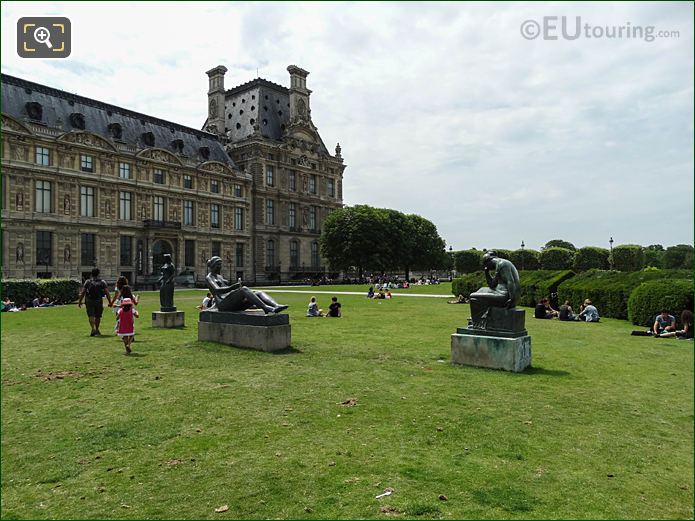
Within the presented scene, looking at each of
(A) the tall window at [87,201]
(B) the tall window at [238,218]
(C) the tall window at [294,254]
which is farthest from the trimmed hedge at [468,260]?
(A) the tall window at [87,201]

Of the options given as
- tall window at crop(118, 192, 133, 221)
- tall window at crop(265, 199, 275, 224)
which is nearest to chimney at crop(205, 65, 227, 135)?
tall window at crop(265, 199, 275, 224)

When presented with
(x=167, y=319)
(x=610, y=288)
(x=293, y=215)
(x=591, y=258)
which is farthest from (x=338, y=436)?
(x=591, y=258)

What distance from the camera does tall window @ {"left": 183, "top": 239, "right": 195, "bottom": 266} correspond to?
208 ft

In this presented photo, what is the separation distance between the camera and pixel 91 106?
55750 millimetres

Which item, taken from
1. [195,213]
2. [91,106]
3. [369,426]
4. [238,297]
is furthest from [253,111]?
[369,426]

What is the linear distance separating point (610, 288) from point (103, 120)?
53795mm

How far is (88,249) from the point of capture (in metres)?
53.0

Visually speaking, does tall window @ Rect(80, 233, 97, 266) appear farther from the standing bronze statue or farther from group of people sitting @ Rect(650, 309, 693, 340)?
group of people sitting @ Rect(650, 309, 693, 340)

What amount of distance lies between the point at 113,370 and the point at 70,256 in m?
46.6

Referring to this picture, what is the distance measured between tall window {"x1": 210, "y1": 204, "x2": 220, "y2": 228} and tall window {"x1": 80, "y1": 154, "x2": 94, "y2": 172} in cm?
1707

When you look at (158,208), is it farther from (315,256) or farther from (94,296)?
(94,296)

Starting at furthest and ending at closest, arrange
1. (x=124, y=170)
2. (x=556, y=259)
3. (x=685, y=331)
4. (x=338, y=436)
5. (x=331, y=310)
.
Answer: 1. (x=556, y=259)
2. (x=124, y=170)
3. (x=331, y=310)
4. (x=685, y=331)
5. (x=338, y=436)

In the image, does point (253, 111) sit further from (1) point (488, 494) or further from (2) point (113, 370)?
(1) point (488, 494)

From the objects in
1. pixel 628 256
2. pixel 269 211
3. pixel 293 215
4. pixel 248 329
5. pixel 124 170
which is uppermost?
pixel 124 170
